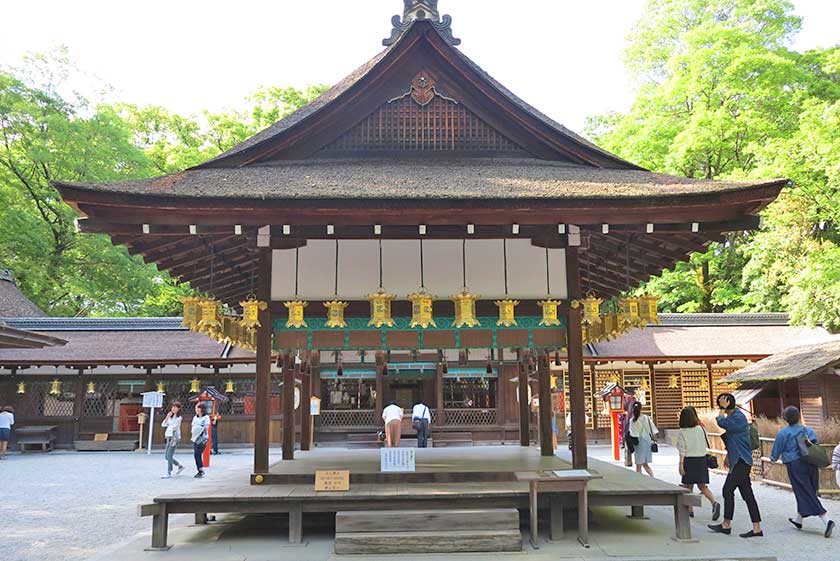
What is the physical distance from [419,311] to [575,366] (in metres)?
2.20

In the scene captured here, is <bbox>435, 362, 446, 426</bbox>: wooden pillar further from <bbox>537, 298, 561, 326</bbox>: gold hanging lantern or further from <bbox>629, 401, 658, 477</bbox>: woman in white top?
<bbox>537, 298, 561, 326</bbox>: gold hanging lantern

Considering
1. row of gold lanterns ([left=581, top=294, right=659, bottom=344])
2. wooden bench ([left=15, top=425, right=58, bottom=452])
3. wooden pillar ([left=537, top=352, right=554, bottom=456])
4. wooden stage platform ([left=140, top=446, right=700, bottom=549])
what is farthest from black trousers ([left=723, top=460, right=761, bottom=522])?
wooden bench ([left=15, top=425, right=58, bottom=452])

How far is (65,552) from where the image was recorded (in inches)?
305

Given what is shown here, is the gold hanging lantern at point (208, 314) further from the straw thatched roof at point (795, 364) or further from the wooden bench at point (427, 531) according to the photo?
the straw thatched roof at point (795, 364)

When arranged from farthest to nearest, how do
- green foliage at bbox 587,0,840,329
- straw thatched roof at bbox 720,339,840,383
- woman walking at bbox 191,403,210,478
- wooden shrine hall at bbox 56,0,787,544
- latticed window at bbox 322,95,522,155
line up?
green foliage at bbox 587,0,840,329 → straw thatched roof at bbox 720,339,840,383 → woman walking at bbox 191,403,210,478 → latticed window at bbox 322,95,522,155 → wooden shrine hall at bbox 56,0,787,544

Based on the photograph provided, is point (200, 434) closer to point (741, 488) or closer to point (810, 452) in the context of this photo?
point (741, 488)

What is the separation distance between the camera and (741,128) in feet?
81.9

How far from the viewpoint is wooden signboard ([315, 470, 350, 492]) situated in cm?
778

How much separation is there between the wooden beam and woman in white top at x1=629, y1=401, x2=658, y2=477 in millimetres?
3920

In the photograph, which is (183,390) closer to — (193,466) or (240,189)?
(193,466)

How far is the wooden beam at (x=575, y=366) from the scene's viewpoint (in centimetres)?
859

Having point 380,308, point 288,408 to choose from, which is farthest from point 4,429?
point 380,308

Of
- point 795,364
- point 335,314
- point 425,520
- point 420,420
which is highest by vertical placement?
point 335,314

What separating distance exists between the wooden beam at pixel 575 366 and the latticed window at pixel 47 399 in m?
20.6
